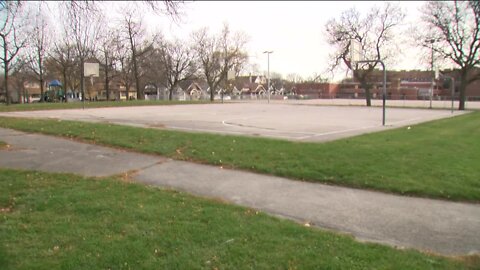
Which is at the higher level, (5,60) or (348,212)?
(5,60)

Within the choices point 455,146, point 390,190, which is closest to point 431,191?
point 390,190

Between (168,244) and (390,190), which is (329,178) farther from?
(168,244)

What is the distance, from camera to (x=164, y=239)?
451cm

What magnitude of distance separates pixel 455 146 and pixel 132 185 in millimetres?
9515

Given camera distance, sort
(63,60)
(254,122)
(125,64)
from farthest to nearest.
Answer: (125,64)
(63,60)
(254,122)

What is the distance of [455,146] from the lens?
480 inches

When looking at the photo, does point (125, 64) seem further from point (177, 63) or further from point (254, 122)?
point (254, 122)

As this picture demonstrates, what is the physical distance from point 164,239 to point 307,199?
9.84ft

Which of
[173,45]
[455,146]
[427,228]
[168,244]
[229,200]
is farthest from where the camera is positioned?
[173,45]

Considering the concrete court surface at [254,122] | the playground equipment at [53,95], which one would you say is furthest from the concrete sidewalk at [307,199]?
the playground equipment at [53,95]

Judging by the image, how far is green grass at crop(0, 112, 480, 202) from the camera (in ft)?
25.3

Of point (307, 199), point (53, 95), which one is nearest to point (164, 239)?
point (307, 199)

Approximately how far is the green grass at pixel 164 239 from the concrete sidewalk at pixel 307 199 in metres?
0.57

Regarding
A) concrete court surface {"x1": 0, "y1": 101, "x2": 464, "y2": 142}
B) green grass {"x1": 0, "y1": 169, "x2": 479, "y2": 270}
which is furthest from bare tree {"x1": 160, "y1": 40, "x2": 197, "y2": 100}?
green grass {"x1": 0, "y1": 169, "x2": 479, "y2": 270}
